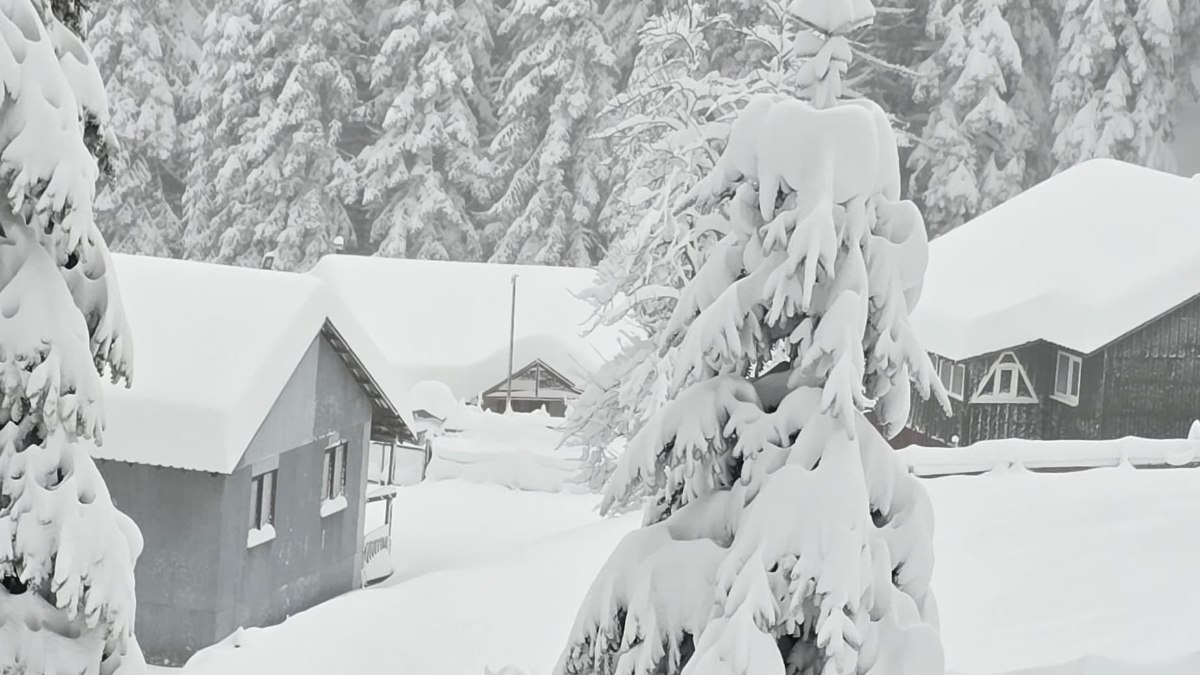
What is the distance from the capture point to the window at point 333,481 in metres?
23.6

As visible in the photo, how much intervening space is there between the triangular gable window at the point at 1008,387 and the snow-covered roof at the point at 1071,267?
0.77m

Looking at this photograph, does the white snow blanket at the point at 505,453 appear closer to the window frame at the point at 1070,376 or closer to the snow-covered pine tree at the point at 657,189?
the snow-covered pine tree at the point at 657,189

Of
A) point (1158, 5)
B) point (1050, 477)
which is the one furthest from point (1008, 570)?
point (1158, 5)

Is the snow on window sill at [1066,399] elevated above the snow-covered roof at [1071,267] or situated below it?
below

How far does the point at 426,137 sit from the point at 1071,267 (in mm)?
30378

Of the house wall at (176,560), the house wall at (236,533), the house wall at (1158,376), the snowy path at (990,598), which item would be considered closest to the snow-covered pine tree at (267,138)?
the house wall at (236,533)

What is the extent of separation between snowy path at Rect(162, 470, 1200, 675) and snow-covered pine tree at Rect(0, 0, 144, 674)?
26.2ft

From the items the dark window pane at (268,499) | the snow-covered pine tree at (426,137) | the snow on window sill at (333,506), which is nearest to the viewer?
the dark window pane at (268,499)

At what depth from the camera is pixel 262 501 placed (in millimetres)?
21500

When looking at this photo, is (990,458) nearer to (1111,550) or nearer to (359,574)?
(1111,550)

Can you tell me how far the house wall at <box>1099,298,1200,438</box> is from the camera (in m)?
29.5

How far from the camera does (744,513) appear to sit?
626 centimetres

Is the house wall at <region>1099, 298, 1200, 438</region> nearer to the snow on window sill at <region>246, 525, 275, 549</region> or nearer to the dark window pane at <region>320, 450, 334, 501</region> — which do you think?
the dark window pane at <region>320, 450, 334, 501</region>

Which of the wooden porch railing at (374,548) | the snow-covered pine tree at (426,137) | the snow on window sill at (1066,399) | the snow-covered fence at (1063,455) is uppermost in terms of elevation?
the snow-covered pine tree at (426,137)
